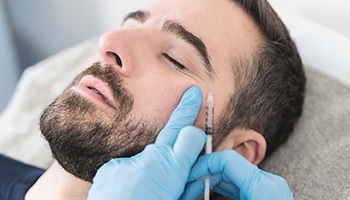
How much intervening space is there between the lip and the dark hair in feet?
0.87

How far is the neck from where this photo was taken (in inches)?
45.4

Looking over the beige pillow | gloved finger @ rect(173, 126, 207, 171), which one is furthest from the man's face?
the beige pillow

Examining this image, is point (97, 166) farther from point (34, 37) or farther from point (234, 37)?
point (34, 37)

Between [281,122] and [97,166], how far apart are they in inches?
20.2

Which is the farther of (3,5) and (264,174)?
(3,5)

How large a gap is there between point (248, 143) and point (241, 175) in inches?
9.2

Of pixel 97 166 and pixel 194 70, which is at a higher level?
pixel 194 70

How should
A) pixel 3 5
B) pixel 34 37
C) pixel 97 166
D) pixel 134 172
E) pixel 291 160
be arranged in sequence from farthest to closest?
pixel 34 37 → pixel 3 5 → pixel 291 160 → pixel 97 166 → pixel 134 172

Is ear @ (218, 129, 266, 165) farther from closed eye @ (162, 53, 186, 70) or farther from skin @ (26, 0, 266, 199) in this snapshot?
closed eye @ (162, 53, 186, 70)

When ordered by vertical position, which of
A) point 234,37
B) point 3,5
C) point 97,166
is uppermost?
point 234,37

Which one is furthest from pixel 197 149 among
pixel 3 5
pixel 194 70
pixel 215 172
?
pixel 3 5

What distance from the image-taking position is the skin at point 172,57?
1.09 meters

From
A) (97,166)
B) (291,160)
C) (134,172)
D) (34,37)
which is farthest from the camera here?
(34,37)

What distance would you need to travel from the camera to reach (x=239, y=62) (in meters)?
1.17
